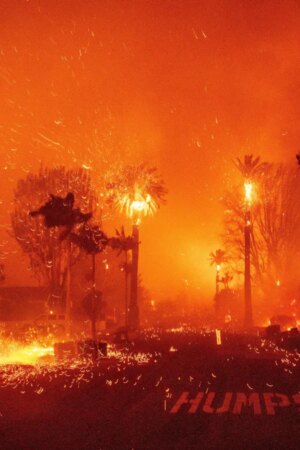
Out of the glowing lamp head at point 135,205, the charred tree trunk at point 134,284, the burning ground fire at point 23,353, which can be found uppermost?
the glowing lamp head at point 135,205

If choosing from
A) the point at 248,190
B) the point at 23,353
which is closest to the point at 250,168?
the point at 248,190

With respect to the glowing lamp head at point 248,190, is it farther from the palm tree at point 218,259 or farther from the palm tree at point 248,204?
the palm tree at point 218,259

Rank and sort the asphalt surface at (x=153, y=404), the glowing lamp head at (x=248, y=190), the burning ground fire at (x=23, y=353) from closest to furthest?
the asphalt surface at (x=153, y=404) < the burning ground fire at (x=23, y=353) < the glowing lamp head at (x=248, y=190)

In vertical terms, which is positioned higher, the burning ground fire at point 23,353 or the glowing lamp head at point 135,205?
the glowing lamp head at point 135,205

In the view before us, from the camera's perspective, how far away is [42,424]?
40.0 feet

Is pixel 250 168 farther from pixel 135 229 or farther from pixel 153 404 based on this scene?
pixel 153 404

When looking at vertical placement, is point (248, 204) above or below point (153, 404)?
above

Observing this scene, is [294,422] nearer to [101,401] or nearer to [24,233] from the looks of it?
[101,401]

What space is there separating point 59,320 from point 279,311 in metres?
23.4

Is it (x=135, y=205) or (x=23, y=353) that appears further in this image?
(x=135, y=205)

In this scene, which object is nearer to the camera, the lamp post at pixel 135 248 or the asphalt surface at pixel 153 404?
the asphalt surface at pixel 153 404

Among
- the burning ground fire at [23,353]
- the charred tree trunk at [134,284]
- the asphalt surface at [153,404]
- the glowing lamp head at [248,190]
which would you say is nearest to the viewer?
the asphalt surface at [153,404]

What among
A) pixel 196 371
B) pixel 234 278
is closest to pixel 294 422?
pixel 196 371

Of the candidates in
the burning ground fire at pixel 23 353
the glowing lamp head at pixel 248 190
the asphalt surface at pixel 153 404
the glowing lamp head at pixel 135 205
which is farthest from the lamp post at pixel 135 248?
the asphalt surface at pixel 153 404
